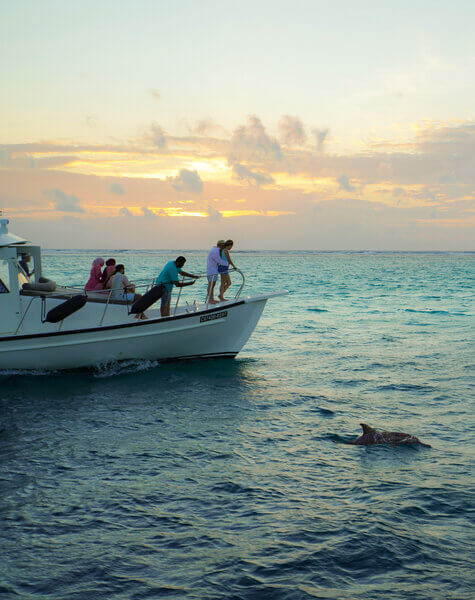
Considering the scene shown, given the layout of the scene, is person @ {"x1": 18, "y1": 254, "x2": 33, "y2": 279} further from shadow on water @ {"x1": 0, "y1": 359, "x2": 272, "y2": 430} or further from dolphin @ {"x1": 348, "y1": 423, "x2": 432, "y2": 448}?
dolphin @ {"x1": 348, "y1": 423, "x2": 432, "y2": 448}

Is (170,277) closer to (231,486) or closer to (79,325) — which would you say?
(79,325)

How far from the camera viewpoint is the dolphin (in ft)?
29.6

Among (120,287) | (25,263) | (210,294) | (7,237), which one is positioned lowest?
(210,294)

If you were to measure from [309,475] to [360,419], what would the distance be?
3147 mm

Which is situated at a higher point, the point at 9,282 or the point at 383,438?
the point at 9,282

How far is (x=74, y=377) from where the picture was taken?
14.2 meters

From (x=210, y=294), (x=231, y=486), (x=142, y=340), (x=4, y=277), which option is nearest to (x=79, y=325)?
(x=142, y=340)

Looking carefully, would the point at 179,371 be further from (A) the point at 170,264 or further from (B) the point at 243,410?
(B) the point at 243,410

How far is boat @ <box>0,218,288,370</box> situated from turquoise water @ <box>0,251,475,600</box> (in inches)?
20.7

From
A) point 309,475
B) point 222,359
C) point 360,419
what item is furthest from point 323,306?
point 309,475

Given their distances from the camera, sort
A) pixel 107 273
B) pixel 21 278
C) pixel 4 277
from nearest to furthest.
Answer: pixel 4 277, pixel 21 278, pixel 107 273

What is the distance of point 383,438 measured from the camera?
9.04 meters

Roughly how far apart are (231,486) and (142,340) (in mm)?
7570

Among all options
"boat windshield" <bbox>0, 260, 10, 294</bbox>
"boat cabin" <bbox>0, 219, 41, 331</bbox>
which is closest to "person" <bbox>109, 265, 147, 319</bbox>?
"boat cabin" <bbox>0, 219, 41, 331</bbox>
